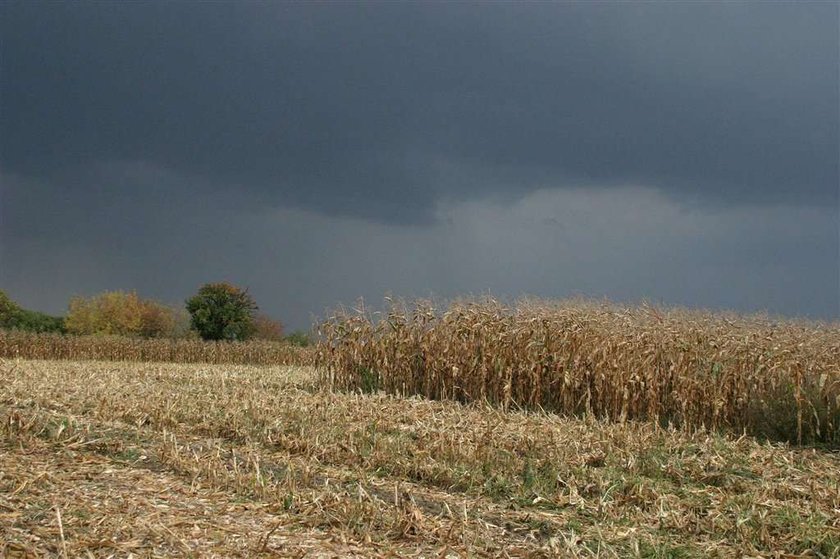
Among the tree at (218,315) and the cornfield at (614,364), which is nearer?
the cornfield at (614,364)

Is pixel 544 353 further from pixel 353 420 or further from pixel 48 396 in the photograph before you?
pixel 48 396

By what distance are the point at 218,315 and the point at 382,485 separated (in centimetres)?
3019

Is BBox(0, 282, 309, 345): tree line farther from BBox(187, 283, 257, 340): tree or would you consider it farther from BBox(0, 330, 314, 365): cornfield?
BBox(0, 330, 314, 365): cornfield

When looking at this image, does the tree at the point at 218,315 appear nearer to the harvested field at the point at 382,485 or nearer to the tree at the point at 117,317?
the tree at the point at 117,317

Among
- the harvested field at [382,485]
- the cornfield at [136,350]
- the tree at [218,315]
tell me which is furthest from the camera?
the tree at [218,315]

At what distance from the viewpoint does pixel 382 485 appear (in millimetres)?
6609

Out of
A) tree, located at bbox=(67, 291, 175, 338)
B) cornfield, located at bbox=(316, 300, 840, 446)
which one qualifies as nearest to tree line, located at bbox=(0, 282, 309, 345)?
tree, located at bbox=(67, 291, 175, 338)

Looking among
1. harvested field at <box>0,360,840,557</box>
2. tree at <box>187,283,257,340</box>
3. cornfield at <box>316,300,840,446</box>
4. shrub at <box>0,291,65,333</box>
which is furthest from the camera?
shrub at <box>0,291,65,333</box>

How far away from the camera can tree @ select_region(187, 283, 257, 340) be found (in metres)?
35.5

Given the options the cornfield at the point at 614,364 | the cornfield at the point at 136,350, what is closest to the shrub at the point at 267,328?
the cornfield at the point at 136,350

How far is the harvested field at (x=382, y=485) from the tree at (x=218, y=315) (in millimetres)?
25368

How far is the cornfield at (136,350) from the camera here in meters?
27.6

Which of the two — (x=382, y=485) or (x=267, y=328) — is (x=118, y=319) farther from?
(x=382, y=485)

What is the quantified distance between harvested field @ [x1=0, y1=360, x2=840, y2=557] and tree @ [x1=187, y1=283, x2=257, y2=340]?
2537 centimetres
